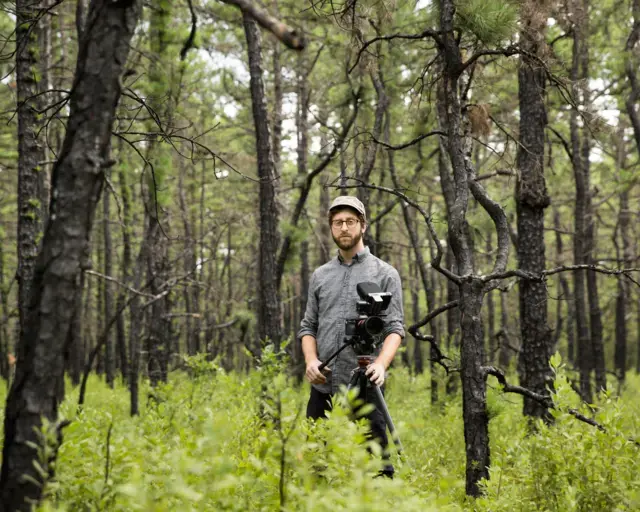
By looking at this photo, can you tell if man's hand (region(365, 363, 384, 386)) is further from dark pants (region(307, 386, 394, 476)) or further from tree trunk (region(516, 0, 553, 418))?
tree trunk (region(516, 0, 553, 418))

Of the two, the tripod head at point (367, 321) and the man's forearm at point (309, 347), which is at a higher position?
the tripod head at point (367, 321)

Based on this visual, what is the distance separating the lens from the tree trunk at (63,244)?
2111 mm

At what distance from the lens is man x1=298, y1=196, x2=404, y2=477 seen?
11.8ft

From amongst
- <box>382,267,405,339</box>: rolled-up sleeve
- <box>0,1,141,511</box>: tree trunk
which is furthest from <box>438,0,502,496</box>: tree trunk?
<box>0,1,141,511</box>: tree trunk

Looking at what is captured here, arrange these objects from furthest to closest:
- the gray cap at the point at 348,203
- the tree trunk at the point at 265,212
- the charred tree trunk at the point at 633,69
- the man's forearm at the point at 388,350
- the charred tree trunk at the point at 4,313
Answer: the charred tree trunk at the point at 4,313 → the charred tree trunk at the point at 633,69 → the tree trunk at the point at 265,212 → the gray cap at the point at 348,203 → the man's forearm at the point at 388,350

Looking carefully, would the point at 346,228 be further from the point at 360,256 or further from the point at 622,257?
the point at 622,257

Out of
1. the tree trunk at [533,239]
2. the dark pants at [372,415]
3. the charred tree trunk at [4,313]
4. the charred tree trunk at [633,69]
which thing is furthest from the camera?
the charred tree trunk at [4,313]

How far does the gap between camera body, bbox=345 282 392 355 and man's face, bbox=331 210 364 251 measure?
55 centimetres

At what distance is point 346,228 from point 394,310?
2.17ft

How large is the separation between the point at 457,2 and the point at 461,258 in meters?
1.78

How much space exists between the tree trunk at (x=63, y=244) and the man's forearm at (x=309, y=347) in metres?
1.82

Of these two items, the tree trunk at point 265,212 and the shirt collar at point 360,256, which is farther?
the tree trunk at point 265,212

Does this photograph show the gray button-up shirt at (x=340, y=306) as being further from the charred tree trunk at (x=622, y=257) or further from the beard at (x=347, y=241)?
the charred tree trunk at (x=622, y=257)

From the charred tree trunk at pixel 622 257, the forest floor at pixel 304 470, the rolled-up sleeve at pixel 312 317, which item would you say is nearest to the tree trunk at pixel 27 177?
the forest floor at pixel 304 470
